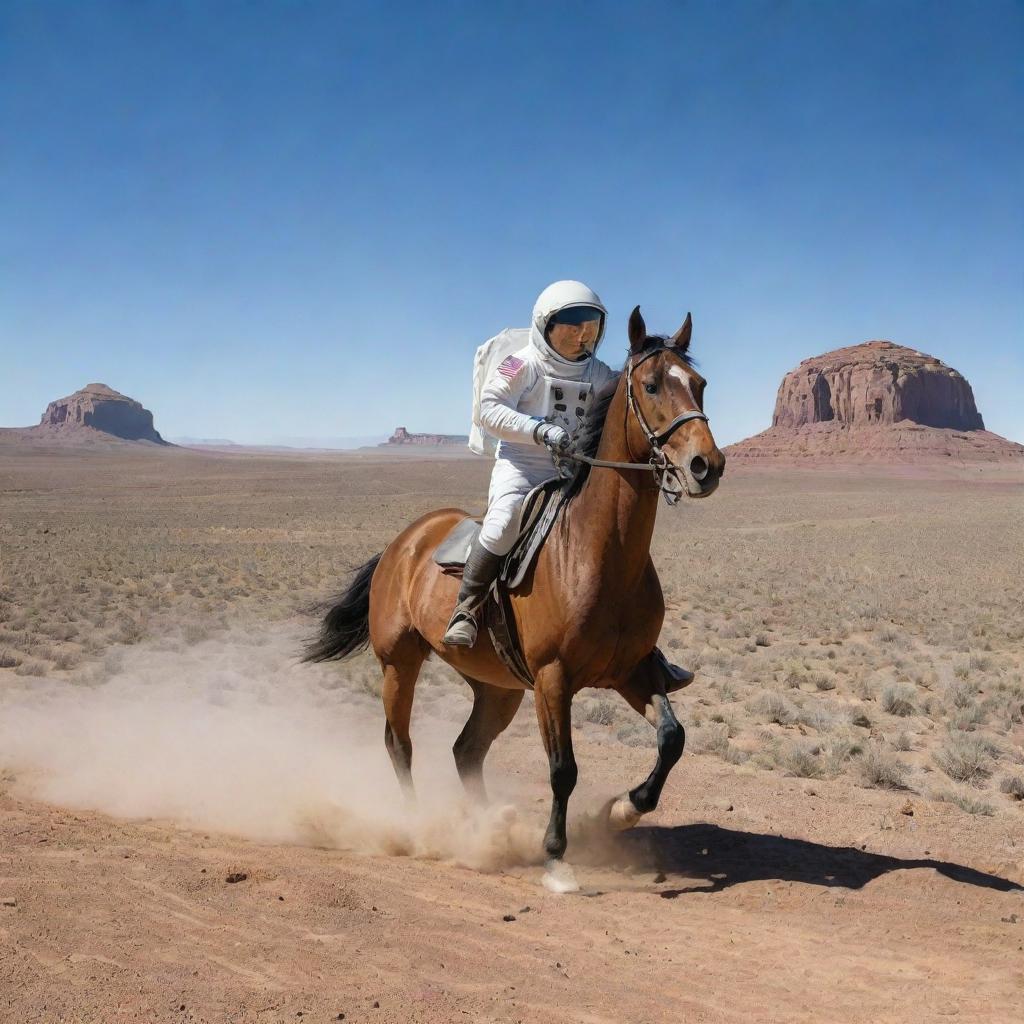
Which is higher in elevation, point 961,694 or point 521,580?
point 521,580

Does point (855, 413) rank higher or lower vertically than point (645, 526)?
higher

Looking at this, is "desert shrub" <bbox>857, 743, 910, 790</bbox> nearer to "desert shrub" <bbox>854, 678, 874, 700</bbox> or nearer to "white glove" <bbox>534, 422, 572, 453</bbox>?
"desert shrub" <bbox>854, 678, 874, 700</bbox>

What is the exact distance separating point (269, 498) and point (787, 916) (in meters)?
59.6

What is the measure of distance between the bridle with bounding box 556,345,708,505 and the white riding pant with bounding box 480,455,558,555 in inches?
25.3

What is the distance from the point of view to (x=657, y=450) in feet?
15.5

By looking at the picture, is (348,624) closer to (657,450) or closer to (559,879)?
(559,879)

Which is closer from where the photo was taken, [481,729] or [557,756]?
[557,756]

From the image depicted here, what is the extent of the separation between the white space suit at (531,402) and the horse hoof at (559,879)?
1885mm

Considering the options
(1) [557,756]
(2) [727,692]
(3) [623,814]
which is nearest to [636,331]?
(1) [557,756]

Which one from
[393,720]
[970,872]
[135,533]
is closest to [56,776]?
[393,720]

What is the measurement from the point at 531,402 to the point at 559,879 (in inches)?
112

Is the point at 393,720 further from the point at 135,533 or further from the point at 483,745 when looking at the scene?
the point at 135,533

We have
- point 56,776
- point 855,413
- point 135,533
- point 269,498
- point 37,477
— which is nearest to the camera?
point 56,776

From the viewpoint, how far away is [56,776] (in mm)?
7078
